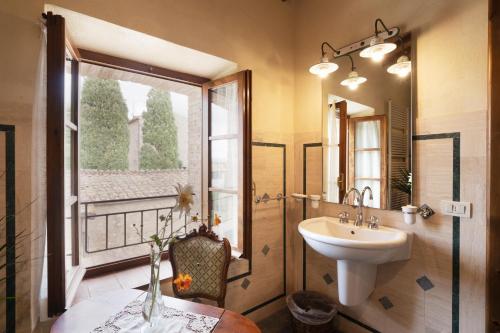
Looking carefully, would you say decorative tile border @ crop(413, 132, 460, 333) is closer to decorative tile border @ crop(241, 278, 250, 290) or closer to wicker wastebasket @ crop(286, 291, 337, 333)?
wicker wastebasket @ crop(286, 291, 337, 333)

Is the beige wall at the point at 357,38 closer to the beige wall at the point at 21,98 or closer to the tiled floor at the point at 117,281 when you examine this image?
the beige wall at the point at 21,98

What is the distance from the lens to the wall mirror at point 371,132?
1608mm

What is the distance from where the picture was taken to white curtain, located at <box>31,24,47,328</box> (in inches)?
47.9

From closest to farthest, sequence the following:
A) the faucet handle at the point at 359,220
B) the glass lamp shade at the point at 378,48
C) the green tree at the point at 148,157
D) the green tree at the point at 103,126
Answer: the glass lamp shade at the point at 378,48
the faucet handle at the point at 359,220
the green tree at the point at 103,126
the green tree at the point at 148,157

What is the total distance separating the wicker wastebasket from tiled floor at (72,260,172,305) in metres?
0.97

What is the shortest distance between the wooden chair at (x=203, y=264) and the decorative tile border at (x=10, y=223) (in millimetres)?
716

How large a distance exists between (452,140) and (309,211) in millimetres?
1117

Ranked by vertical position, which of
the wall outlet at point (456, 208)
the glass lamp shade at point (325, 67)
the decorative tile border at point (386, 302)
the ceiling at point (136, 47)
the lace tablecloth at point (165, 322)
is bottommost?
the decorative tile border at point (386, 302)

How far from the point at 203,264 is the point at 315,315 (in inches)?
36.8

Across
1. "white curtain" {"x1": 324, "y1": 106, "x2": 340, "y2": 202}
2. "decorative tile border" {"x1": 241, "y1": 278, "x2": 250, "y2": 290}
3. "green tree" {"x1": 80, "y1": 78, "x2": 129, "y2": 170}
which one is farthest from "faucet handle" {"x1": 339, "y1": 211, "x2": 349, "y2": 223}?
"green tree" {"x1": 80, "y1": 78, "x2": 129, "y2": 170}

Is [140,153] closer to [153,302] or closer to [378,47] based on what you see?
[153,302]

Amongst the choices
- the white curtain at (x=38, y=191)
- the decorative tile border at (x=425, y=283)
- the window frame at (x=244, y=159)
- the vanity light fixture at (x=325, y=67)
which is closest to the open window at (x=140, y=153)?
the window frame at (x=244, y=159)

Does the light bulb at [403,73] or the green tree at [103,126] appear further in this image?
the green tree at [103,126]

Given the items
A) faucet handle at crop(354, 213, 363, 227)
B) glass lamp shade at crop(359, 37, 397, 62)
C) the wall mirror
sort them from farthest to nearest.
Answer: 1. faucet handle at crop(354, 213, 363, 227)
2. the wall mirror
3. glass lamp shade at crop(359, 37, 397, 62)
